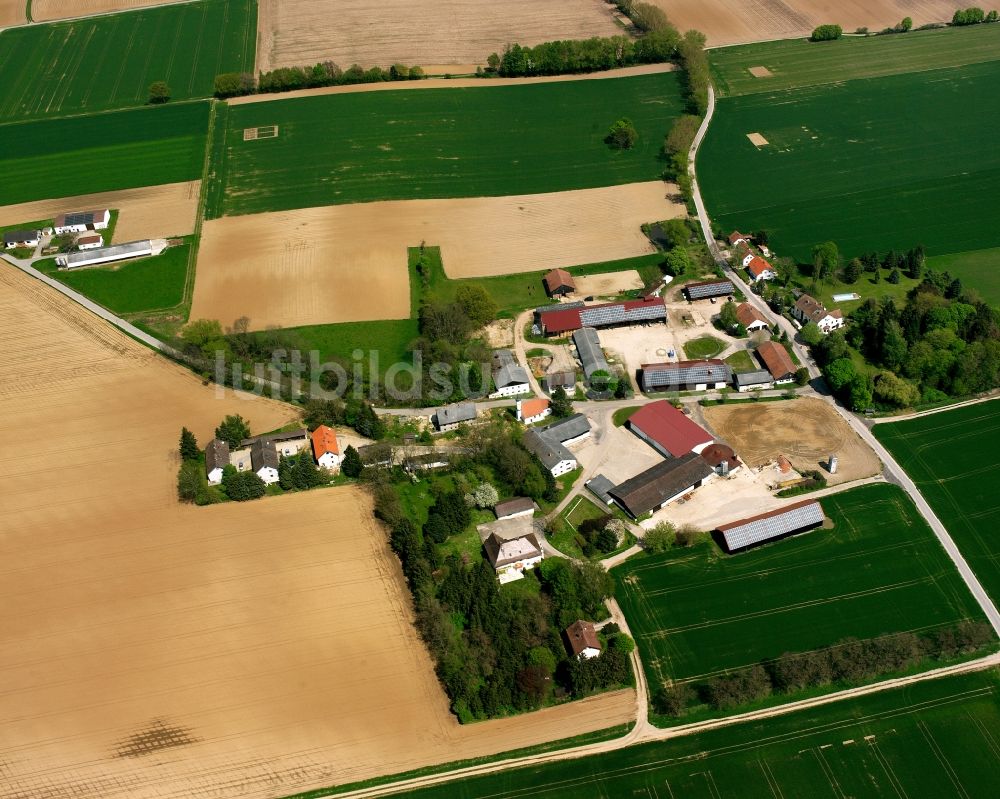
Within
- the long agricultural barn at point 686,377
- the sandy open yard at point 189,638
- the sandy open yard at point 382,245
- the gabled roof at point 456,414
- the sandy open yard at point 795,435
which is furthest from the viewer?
the sandy open yard at point 382,245

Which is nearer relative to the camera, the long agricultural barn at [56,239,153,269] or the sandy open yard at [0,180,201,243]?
the long agricultural barn at [56,239,153,269]

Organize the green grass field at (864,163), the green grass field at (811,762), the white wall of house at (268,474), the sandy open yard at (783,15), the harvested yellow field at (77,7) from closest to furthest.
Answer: the green grass field at (811,762) → the white wall of house at (268,474) → the green grass field at (864,163) → the sandy open yard at (783,15) → the harvested yellow field at (77,7)

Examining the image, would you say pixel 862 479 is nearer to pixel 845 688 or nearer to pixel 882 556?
pixel 882 556

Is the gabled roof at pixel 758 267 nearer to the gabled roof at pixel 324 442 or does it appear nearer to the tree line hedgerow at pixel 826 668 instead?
the tree line hedgerow at pixel 826 668

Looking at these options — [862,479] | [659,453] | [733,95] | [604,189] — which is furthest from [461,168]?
[862,479]

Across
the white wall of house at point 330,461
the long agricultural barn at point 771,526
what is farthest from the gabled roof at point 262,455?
the long agricultural barn at point 771,526

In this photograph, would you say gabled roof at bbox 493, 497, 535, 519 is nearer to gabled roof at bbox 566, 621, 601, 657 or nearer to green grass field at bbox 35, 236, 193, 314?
gabled roof at bbox 566, 621, 601, 657

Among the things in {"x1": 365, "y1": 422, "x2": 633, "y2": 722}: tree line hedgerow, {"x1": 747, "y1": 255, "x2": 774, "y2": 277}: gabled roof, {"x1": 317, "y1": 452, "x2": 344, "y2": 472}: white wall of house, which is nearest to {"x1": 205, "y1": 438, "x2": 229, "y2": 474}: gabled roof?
{"x1": 317, "y1": 452, "x2": 344, "y2": 472}: white wall of house
